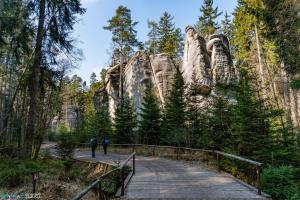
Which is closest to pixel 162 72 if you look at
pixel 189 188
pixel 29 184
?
pixel 29 184

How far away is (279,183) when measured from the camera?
27.5ft

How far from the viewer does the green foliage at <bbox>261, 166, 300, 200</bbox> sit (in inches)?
314

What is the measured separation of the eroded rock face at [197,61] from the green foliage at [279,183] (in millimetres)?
19472

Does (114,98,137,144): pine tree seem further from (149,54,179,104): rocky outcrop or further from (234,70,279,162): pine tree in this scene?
(234,70,279,162): pine tree

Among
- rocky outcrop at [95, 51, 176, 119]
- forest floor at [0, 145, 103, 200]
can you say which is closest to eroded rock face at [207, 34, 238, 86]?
rocky outcrop at [95, 51, 176, 119]

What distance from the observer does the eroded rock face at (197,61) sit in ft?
94.2

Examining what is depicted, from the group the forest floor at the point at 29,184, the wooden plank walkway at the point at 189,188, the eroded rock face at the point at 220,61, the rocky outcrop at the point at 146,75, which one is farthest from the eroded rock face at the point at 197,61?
the forest floor at the point at 29,184

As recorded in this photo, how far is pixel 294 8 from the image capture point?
12.5 meters

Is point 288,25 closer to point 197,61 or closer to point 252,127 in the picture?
point 252,127

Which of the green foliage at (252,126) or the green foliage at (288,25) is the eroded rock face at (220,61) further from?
the green foliage at (252,126)

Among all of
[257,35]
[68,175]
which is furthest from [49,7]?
[257,35]

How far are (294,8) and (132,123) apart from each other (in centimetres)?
1887

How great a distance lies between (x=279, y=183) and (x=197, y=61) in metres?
23.3

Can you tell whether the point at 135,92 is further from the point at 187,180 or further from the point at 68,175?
the point at 187,180
